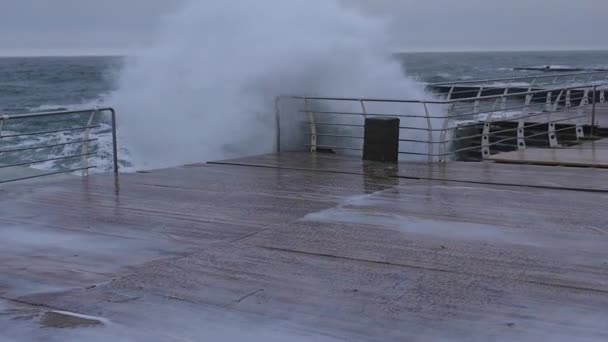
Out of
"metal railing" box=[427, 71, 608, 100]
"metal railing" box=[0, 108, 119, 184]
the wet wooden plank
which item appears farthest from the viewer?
"metal railing" box=[427, 71, 608, 100]

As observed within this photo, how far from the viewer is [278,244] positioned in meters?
6.36

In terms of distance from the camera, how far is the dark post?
→ 11539 millimetres

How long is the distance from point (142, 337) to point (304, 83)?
12235 millimetres

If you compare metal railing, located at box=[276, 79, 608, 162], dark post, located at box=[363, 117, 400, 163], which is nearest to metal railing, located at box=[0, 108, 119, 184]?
metal railing, located at box=[276, 79, 608, 162]

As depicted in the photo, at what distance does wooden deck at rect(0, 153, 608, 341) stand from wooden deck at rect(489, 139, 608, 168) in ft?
6.08

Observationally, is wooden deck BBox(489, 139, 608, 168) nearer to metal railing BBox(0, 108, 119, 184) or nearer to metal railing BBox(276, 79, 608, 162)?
metal railing BBox(276, 79, 608, 162)

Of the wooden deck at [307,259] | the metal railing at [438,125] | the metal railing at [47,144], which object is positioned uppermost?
the metal railing at [438,125]

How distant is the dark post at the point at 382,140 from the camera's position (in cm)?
1154

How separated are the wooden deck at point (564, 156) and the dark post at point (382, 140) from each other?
5.33ft

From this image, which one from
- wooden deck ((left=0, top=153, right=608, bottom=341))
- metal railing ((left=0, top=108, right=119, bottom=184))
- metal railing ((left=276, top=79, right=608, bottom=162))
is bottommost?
metal railing ((left=0, top=108, right=119, bottom=184))

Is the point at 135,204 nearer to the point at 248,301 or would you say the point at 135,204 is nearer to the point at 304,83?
the point at 248,301

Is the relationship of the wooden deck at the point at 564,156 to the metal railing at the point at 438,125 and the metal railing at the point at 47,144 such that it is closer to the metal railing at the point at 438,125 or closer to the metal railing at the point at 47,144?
the metal railing at the point at 438,125

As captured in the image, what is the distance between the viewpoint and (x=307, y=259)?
587 centimetres

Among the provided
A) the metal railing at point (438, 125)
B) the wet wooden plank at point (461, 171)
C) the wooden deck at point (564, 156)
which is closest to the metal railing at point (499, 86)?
the metal railing at point (438, 125)
